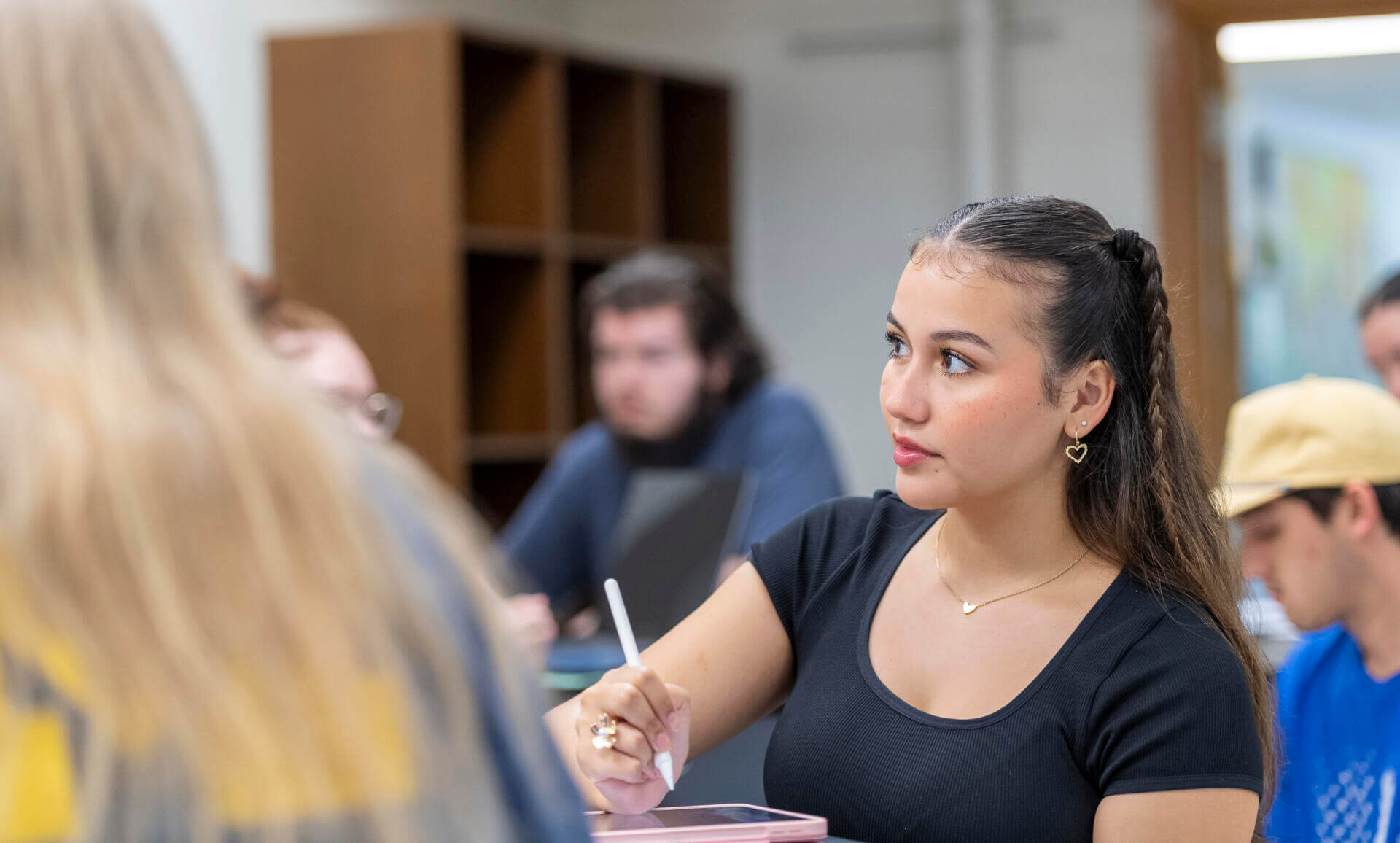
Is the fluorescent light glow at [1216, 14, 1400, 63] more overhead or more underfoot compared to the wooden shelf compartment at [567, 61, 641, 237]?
more overhead

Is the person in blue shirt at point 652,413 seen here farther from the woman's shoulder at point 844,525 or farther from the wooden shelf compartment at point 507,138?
the woman's shoulder at point 844,525

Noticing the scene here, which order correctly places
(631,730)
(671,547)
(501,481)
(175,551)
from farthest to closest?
(501,481) → (671,547) → (631,730) → (175,551)

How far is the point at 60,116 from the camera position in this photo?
55cm

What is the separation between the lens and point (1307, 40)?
4.42 meters

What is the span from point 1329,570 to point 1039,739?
0.59m

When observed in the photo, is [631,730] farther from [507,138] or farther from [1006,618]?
[507,138]

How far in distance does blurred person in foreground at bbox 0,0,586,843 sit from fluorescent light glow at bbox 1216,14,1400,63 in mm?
4234

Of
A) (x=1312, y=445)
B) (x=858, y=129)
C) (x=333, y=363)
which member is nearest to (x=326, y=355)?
(x=333, y=363)

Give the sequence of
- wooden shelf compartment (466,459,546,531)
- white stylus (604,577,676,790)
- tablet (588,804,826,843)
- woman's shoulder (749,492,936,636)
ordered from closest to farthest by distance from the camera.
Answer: tablet (588,804,826,843) → white stylus (604,577,676,790) → woman's shoulder (749,492,936,636) → wooden shelf compartment (466,459,546,531)

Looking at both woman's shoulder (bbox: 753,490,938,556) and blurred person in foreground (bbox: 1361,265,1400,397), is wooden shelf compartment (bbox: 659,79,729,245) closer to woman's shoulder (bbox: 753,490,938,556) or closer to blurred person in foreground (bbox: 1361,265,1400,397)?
blurred person in foreground (bbox: 1361,265,1400,397)

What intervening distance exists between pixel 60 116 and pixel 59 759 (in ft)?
0.78

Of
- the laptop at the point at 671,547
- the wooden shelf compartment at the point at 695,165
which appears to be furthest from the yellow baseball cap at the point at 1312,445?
the wooden shelf compartment at the point at 695,165

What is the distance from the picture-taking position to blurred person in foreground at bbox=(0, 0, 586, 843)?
52 centimetres

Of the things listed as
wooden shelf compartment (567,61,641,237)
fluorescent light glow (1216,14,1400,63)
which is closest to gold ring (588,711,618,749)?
wooden shelf compartment (567,61,641,237)
